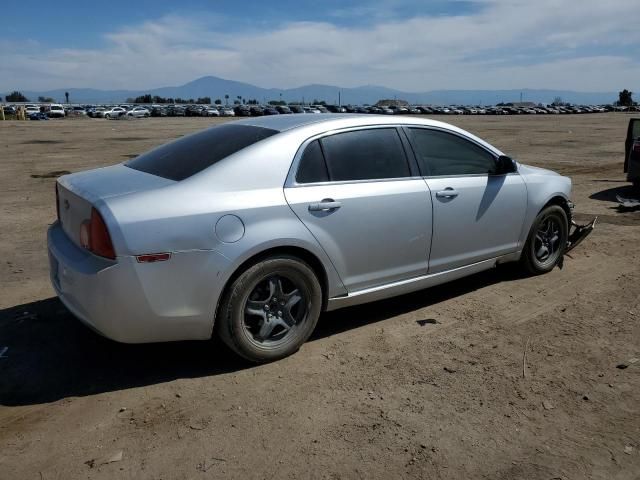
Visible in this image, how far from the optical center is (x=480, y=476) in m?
2.65

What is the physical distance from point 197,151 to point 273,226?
36.4 inches

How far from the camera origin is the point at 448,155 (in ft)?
15.2

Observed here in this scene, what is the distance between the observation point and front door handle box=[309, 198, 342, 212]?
12.1 ft

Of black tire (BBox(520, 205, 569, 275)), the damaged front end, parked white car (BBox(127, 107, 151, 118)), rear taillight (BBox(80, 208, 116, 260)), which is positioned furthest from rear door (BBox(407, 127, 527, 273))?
parked white car (BBox(127, 107, 151, 118))

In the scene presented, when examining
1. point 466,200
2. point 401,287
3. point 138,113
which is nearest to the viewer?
point 401,287

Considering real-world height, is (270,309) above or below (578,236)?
below

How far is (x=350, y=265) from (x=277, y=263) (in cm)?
63

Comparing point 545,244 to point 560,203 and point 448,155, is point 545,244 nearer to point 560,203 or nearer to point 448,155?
point 560,203

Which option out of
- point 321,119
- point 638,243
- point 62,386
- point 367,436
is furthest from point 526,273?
point 62,386

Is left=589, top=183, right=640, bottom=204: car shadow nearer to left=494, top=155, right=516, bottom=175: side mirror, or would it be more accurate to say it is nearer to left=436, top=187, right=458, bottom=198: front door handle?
left=494, top=155, right=516, bottom=175: side mirror

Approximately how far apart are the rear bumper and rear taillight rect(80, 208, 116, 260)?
0.18 ft

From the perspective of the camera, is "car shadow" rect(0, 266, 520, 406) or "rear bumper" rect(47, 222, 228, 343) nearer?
"rear bumper" rect(47, 222, 228, 343)

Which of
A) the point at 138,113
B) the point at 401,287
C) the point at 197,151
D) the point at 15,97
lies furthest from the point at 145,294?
Answer: the point at 15,97

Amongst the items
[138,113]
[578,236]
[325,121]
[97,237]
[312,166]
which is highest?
[138,113]
